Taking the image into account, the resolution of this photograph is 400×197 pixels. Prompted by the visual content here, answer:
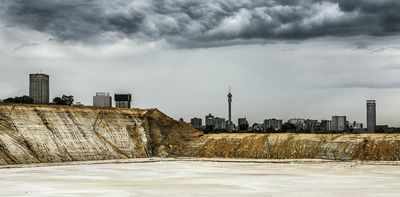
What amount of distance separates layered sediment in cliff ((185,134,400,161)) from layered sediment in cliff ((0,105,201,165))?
16.9ft

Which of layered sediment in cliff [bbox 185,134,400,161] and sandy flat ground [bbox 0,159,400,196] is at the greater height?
layered sediment in cliff [bbox 185,134,400,161]

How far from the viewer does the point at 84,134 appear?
286 feet

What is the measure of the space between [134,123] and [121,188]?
54.1 meters

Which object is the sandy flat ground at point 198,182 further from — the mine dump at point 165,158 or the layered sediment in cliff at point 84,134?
the layered sediment in cliff at point 84,134

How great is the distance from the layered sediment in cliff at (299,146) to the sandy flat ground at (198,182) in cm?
1601

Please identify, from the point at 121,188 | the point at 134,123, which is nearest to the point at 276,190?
the point at 121,188

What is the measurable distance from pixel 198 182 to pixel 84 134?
136 feet

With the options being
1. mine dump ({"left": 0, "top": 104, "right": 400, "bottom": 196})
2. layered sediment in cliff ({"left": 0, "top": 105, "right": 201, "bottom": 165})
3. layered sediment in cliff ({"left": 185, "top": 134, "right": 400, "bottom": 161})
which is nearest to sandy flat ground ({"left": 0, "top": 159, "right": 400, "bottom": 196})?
mine dump ({"left": 0, "top": 104, "right": 400, "bottom": 196})

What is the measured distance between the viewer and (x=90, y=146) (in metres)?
85.2

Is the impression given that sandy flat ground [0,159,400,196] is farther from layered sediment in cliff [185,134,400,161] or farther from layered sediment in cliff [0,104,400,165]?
layered sediment in cliff [185,134,400,161]

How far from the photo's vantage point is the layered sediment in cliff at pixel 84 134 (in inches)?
3039

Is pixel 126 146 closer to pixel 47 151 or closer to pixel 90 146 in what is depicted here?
pixel 90 146

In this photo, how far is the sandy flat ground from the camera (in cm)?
4081

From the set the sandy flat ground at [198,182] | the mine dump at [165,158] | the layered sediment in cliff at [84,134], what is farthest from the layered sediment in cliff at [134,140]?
the sandy flat ground at [198,182]
